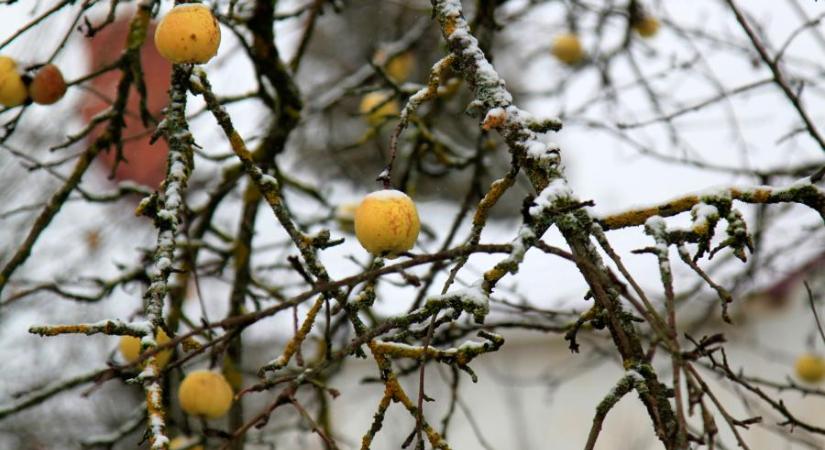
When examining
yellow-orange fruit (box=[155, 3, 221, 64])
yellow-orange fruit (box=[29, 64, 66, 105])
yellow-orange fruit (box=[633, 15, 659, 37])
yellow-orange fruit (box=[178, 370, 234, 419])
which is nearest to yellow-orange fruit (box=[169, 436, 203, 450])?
yellow-orange fruit (box=[178, 370, 234, 419])

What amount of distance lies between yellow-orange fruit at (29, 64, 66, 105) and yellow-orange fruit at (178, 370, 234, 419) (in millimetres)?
654

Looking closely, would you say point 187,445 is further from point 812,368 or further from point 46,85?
point 812,368

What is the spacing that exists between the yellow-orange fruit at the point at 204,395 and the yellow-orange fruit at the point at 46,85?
65 cm

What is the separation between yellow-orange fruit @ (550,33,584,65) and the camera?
406cm

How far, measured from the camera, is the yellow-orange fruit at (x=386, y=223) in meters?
1.31

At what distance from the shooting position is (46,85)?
191cm

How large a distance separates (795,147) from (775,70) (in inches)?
43.0

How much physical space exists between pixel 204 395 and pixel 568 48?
2765 mm

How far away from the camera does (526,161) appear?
4.10ft

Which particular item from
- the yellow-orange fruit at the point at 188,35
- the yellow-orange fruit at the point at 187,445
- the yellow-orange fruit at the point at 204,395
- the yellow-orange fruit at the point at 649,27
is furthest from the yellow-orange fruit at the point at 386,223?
the yellow-orange fruit at the point at 649,27

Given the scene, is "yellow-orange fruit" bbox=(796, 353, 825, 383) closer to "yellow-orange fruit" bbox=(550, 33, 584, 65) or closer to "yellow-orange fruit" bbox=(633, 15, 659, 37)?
"yellow-orange fruit" bbox=(633, 15, 659, 37)

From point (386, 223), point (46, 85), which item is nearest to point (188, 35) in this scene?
point (386, 223)

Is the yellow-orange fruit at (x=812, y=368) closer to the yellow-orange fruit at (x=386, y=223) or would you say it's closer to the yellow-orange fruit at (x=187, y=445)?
the yellow-orange fruit at (x=187, y=445)

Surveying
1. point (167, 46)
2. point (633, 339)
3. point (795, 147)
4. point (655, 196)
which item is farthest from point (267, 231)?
point (655, 196)
